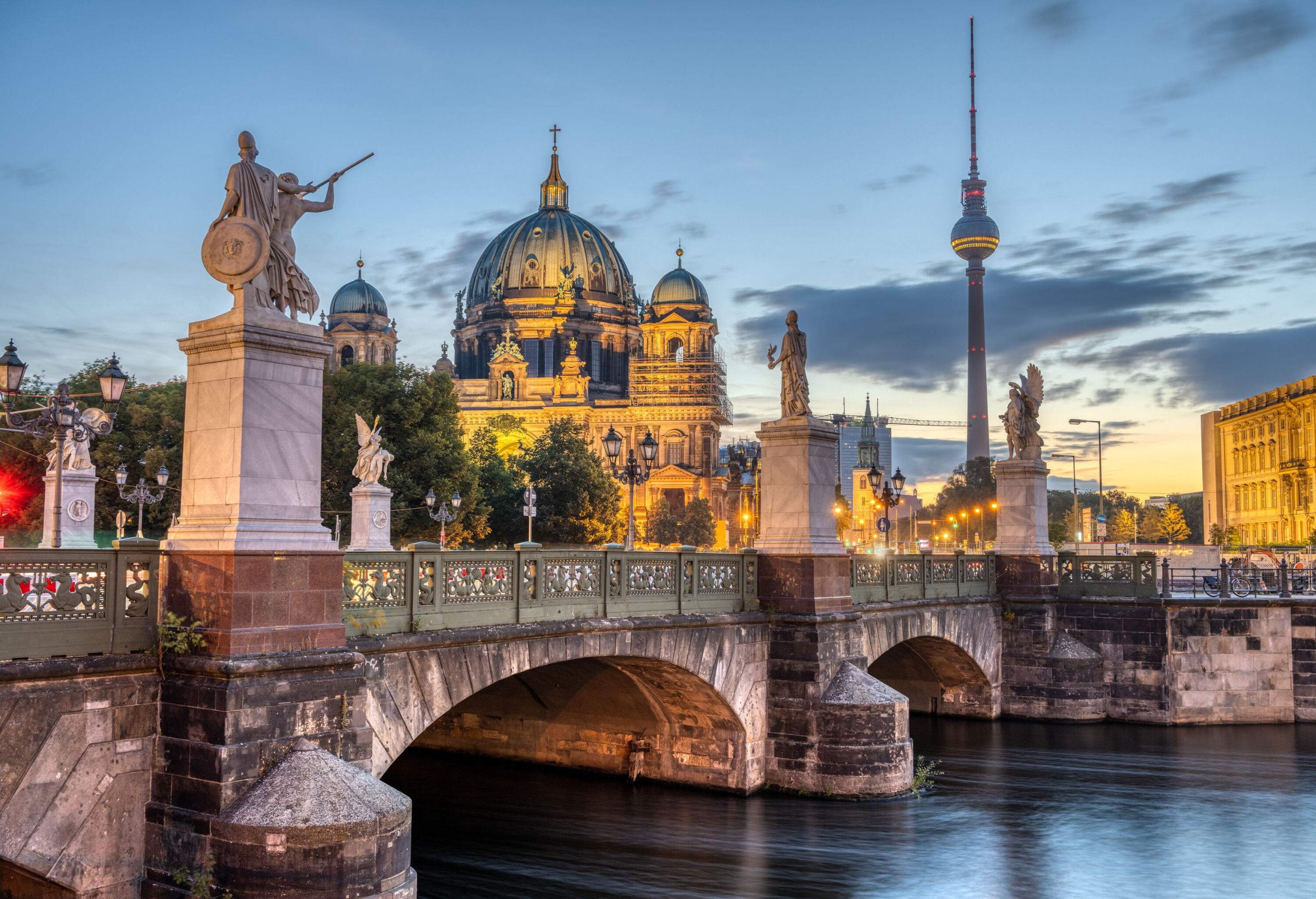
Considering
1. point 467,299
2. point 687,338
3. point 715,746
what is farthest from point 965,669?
point 467,299

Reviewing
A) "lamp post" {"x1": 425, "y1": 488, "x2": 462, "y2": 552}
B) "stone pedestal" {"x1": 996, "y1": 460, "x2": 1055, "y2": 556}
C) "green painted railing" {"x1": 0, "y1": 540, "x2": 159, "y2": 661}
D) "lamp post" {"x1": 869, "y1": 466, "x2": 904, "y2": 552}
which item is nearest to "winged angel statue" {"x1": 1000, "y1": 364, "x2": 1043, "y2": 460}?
"stone pedestal" {"x1": 996, "y1": 460, "x2": 1055, "y2": 556}

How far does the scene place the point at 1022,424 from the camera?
1204 inches

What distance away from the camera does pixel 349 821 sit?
407 inches

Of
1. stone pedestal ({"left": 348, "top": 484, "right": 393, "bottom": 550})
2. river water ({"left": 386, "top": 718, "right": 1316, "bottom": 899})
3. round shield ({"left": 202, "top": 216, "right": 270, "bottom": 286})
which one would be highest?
round shield ({"left": 202, "top": 216, "right": 270, "bottom": 286})

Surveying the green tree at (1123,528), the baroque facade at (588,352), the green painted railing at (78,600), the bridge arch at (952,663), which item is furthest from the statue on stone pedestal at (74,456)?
the green tree at (1123,528)

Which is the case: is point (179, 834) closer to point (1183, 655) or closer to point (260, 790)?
point (260, 790)

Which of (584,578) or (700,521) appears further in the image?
(700,521)

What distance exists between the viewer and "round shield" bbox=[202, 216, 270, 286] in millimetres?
11250

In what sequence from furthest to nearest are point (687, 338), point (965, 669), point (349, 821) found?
point (687, 338), point (965, 669), point (349, 821)

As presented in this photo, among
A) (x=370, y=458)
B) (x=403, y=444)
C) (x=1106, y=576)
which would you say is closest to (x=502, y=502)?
(x=403, y=444)

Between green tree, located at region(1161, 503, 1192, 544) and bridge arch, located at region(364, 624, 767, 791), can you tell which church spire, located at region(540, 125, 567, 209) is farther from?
bridge arch, located at region(364, 624, 767, 791)

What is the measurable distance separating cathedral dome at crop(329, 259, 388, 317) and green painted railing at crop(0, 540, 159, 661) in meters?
113

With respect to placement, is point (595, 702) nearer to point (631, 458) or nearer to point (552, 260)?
point (631, 458)

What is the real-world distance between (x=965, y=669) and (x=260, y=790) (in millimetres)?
22251
